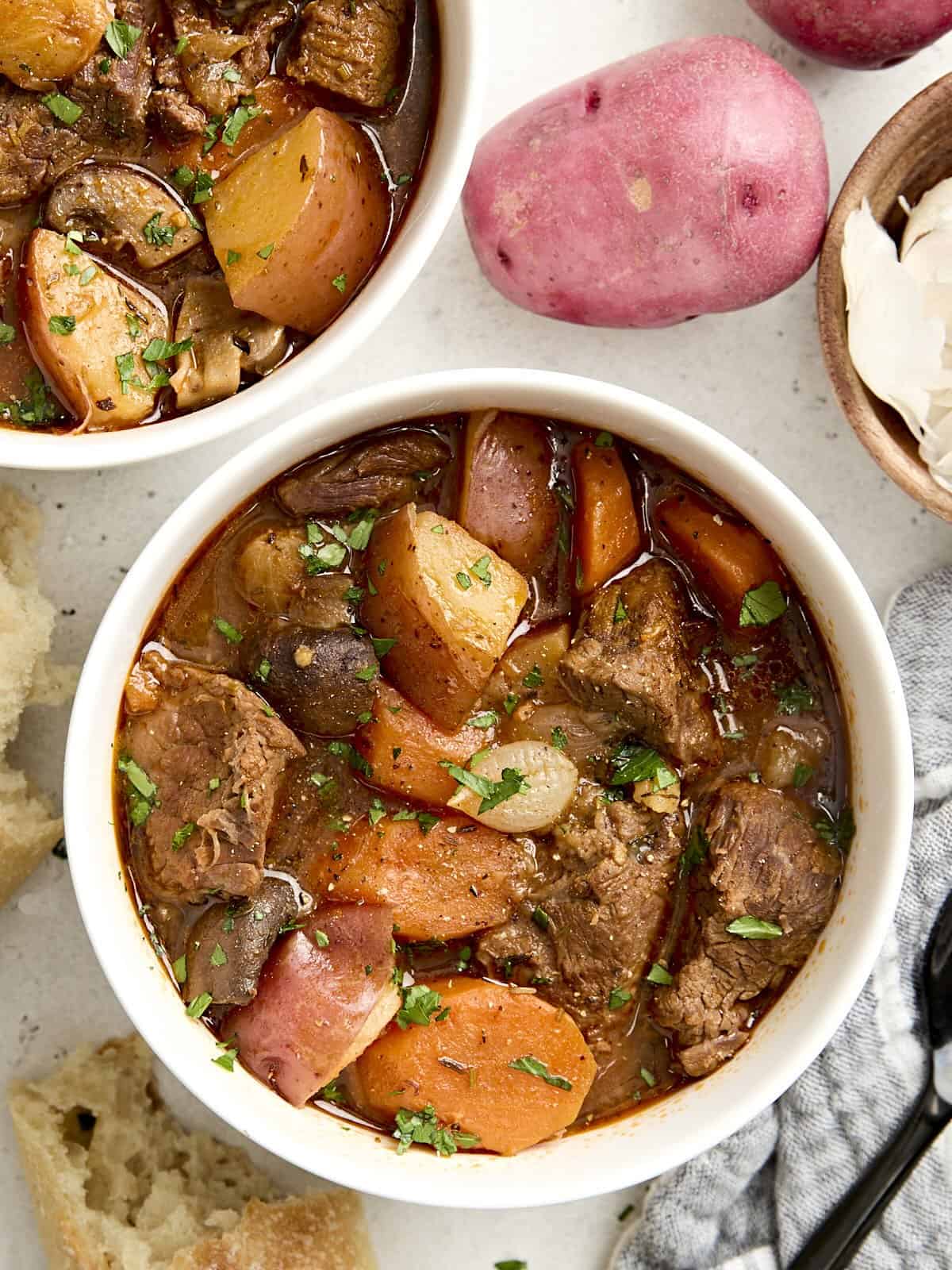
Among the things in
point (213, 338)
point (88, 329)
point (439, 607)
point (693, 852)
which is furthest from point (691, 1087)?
point (88, 329)

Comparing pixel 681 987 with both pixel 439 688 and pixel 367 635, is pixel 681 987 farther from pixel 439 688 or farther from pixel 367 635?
pixel 367 635

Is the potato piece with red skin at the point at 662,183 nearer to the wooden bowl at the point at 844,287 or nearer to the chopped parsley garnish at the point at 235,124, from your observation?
the wooden bowl at the point at 844,287

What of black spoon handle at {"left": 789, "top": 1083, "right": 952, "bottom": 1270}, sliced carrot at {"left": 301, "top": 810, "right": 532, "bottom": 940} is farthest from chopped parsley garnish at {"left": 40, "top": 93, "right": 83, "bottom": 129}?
black spoon handle at {"left": 789, "top": 1083, "right": 952, "bottom": 1270}

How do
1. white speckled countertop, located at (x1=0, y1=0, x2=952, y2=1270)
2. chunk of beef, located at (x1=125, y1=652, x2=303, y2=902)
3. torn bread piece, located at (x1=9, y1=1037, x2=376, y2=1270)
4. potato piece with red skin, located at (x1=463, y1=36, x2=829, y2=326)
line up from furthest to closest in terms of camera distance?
white speckled countertop, located at (x1=0, y1=0, x2=952, y2=1270)
torn bread piece, located at (x1=9, y1=1037, x2=376, y2=1270)
potato piece with red skin, located at (x1=463, y1=36, x2=829, y2=326)
chunk of beef, located at (x1=125, y1=652, x2=303, y2=902)

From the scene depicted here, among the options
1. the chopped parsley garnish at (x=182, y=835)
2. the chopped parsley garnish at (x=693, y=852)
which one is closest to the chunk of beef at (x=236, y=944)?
the chopped parsley garnish at (x=182, y=835)

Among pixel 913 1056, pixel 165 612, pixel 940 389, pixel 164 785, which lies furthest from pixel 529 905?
pixel 940 389

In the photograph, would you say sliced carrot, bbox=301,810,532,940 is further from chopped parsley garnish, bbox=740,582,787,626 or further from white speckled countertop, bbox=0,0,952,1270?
white speckled countertop, bbox=0,0,952,1270
